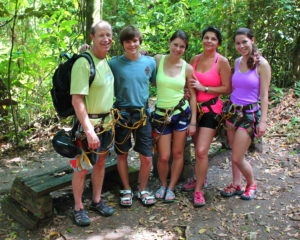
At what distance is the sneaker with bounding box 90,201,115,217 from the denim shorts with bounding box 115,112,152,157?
70 centimetres

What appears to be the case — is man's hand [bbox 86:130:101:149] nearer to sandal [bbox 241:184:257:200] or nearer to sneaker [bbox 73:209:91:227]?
sneaker [bbox 73:209:91:227]

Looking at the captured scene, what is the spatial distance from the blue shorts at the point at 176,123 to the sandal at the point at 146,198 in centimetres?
89

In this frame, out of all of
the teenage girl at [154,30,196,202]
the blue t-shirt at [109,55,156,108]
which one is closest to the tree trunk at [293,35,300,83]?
the teenage girl at [154,30,196,202]

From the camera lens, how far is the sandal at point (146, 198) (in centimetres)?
412

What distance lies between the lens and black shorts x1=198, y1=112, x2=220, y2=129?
394cm

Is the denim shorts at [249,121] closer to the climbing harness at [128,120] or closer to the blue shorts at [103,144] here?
the climbing harness at [128,120]

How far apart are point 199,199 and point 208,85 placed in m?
1.50

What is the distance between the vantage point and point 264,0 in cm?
761

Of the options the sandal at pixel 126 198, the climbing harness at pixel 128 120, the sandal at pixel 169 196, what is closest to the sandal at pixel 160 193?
the sandal at pixel 169 196

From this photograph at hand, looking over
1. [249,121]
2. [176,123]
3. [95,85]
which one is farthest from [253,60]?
[95,85]

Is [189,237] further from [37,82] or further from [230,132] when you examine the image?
[37,82]

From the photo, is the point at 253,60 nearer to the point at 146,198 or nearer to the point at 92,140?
the point at 92,140

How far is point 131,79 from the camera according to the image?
3.69 metres

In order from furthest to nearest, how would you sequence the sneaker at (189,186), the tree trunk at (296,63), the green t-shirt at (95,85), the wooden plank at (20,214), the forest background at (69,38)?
the tree trunk at (296,63) < the forest background at (69,38) < the sneaker at (189,186) < the wooden plank at (20,214) < the green t-shirt at (95,85)
